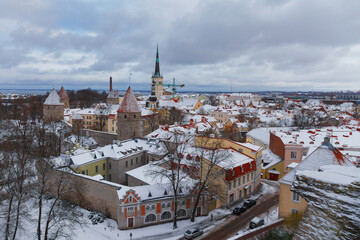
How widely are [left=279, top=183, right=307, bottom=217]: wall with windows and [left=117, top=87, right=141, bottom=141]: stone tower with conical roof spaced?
22.9 m

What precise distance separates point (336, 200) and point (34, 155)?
101 feet

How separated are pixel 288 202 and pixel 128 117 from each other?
23.6 m

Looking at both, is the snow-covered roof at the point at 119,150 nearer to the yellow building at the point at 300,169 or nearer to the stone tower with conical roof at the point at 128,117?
the stone tower with conical roof at the point at 128,117

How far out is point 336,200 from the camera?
3.37 meters

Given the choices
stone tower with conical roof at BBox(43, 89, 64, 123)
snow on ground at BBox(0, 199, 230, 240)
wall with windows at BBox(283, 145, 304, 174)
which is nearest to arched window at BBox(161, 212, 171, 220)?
snow on ground at BBox(0, 199, 230, 240)

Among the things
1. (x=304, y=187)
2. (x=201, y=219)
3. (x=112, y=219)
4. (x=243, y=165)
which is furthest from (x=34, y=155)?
(x=304, y=187)

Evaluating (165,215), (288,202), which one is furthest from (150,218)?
(288,202)

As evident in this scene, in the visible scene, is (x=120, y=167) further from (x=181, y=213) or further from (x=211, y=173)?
(x=211, y=173)

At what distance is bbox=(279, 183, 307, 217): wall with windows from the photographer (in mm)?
15078

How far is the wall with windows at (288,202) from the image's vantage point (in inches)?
594

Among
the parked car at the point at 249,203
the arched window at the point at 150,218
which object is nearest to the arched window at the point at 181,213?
the arched window at the point at 150,218

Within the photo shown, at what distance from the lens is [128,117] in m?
34.3

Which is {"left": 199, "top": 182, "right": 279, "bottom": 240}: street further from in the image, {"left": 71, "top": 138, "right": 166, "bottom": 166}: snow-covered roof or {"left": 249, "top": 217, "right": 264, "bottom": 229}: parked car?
{"left": 71, "top": 138, "right": 166, "bottom": 166}: snow-covered roof

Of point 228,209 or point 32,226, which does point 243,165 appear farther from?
point 32,226
